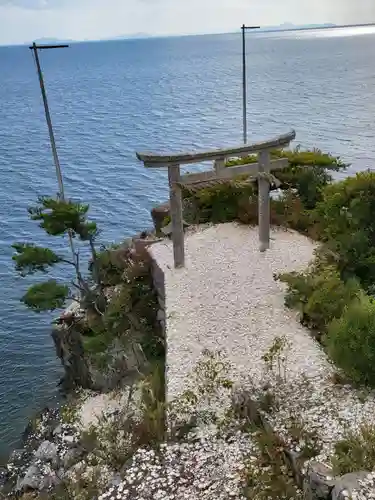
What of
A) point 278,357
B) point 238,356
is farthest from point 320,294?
point 238,356

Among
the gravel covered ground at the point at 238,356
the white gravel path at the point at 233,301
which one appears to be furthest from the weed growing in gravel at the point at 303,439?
the white gravel path at the point at 233,301

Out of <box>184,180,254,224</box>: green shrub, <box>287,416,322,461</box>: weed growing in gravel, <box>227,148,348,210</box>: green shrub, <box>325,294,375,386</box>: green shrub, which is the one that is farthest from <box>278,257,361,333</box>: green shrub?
<box>227,148,348,210</box>: green shrub

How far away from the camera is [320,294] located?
37.6 feet

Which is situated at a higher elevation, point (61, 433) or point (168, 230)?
point (168, 230)

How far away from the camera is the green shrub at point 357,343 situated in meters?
8.96

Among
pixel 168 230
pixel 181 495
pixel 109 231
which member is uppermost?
pixel 168 230

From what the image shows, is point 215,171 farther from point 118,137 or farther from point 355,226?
point 118,137

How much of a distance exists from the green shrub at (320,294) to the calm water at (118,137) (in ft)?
30.6

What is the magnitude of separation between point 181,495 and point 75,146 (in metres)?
41.3

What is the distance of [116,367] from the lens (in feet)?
46.9

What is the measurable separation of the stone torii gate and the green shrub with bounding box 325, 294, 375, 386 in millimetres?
5715

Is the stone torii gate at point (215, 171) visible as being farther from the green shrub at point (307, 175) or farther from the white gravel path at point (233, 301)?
the green shrub at point (307, 175)

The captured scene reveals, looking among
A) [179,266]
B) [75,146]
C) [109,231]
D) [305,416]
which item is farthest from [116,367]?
[75,146]

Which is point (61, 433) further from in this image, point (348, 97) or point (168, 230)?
point (348, 97)
